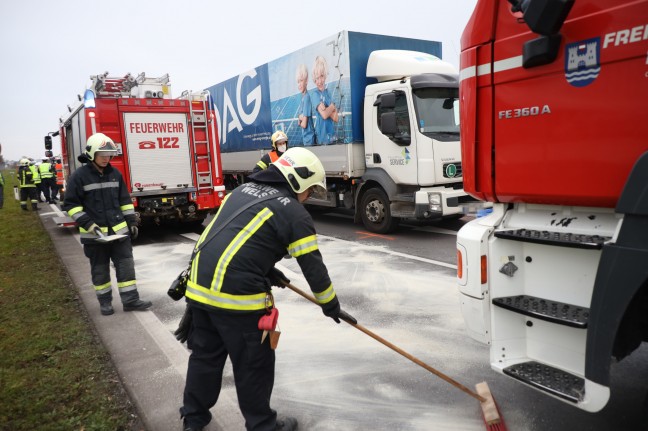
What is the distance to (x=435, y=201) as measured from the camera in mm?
7727

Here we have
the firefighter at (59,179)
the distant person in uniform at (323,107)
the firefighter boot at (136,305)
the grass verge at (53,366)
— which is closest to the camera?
the grass verge at (53,366)

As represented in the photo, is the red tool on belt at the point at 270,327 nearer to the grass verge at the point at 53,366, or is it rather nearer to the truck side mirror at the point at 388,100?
the grass verge at the point at 53,366

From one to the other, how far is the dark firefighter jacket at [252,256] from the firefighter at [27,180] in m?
16.4

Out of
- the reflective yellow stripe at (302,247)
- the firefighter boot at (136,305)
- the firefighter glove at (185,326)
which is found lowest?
the firefighter boot at (136,305)

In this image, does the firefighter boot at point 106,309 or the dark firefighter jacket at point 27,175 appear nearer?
the firefighter boot at point 106,309

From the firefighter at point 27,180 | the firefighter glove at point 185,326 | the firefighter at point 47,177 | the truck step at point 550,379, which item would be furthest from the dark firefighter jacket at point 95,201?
the firefighter at point 47,177

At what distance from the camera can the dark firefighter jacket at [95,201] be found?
4816 millimetres

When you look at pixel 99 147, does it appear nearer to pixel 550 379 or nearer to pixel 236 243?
pixel 236 243

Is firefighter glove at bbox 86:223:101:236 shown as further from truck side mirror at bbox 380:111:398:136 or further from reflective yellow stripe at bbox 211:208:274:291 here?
truck side mirror at bbox 380:111:398:136

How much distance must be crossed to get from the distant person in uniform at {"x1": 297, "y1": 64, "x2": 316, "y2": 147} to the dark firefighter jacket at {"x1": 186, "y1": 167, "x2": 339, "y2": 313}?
24.4ft

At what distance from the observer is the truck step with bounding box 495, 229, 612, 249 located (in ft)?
7.17

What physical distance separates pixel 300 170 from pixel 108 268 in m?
3.34

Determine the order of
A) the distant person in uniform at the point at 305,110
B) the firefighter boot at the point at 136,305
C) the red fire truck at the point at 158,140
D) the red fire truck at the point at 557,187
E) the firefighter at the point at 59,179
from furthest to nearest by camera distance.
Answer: the firefighter at the point at 59,179 → the distant person in uniform at the point at 305,110 → the red fire truck at the point at 158,140 → the firefighter boot at the point at 136,305 → the red fire truck at the point at 557,187

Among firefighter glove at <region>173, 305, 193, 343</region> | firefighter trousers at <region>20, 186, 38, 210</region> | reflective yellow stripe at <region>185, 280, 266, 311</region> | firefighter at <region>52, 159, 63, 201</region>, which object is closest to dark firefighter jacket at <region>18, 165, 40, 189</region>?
firefighter trousers at <region>20, 186, 38, 210</region>
